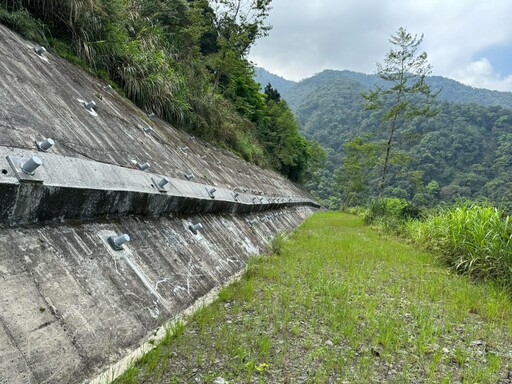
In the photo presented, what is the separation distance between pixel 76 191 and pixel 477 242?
6.74 m

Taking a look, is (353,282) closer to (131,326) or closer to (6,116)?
(131,326)

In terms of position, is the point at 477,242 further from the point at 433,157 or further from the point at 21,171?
the point at 433,157

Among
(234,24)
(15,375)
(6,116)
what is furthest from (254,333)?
(234,24)

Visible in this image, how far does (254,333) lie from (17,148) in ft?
7.47

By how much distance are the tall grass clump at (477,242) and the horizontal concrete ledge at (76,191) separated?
16.7 feet

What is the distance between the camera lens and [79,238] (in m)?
2.66

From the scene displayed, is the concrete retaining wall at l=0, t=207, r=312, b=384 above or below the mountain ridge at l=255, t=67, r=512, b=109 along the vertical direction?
below

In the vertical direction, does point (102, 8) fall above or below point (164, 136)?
above

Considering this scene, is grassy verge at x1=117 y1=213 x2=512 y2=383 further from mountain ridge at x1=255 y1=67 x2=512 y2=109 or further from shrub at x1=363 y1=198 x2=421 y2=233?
mountain ridge at x1=255 y1=67 x2=512 y2=109

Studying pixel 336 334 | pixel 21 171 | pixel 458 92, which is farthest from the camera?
pixel 458 92

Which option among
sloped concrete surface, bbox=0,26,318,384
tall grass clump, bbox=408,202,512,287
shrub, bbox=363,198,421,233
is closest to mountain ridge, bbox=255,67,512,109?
A: shrub, bbox=363,198,421,233

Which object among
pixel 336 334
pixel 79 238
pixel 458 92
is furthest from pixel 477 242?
pixel 458 92

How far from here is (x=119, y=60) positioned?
8.04 meters

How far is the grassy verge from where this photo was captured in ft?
8.45
